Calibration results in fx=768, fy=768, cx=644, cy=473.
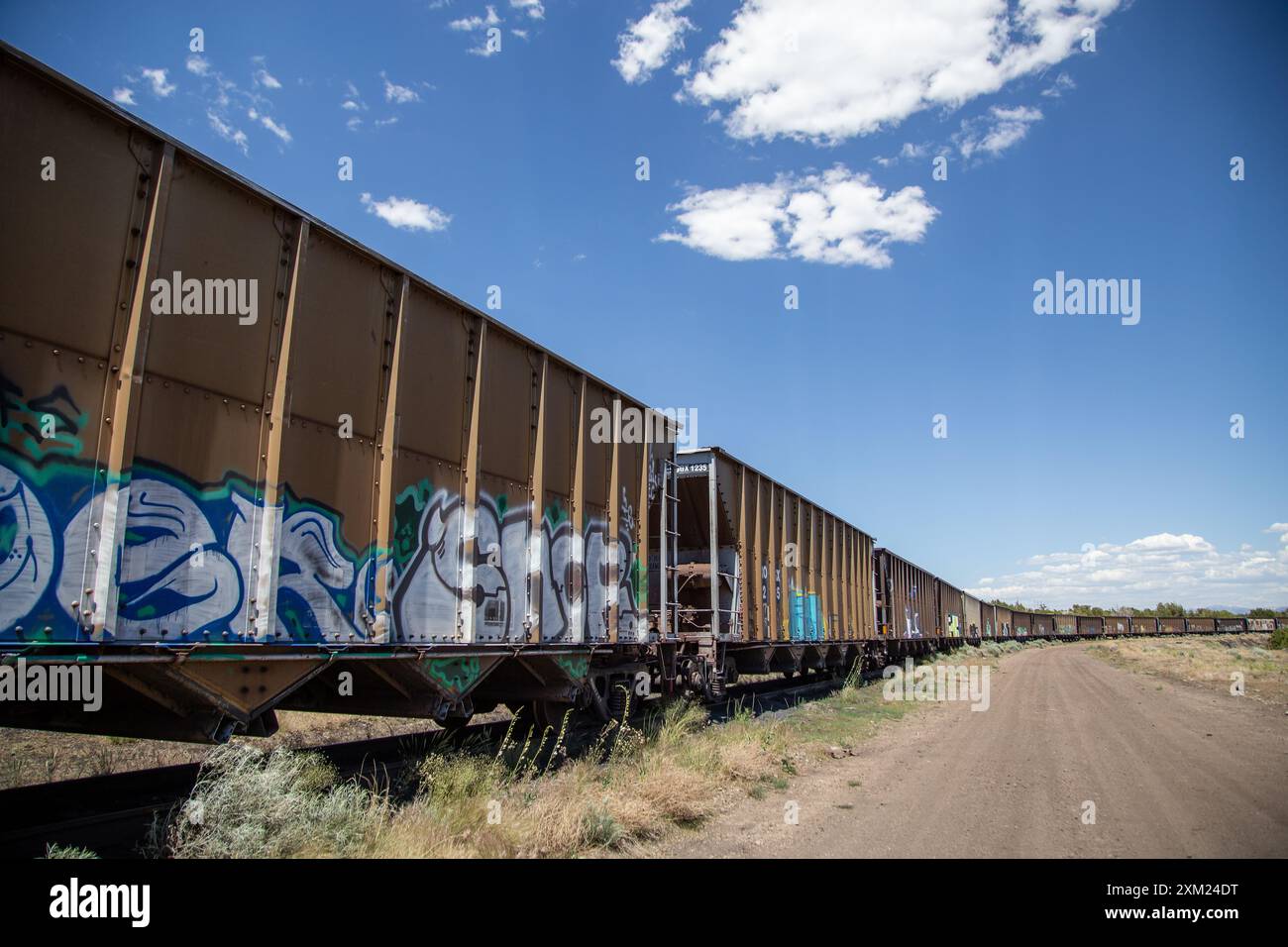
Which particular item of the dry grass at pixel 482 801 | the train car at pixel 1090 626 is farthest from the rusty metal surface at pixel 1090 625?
the dry grass at pixel 482 801

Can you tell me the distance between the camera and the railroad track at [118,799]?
18.6 feet

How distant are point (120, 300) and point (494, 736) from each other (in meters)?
8.08

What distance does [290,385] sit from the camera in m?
5.81

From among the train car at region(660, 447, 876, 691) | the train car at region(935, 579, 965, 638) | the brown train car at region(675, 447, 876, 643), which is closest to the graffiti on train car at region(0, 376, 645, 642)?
the train car at region(660, 447, 876, 691)

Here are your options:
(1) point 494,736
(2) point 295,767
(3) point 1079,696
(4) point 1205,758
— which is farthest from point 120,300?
Result: (3) point 1079,696

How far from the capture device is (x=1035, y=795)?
25.7 ft

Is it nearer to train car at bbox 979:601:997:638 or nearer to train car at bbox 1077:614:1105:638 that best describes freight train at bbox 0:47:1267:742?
train car at bbox 979:601:997:638

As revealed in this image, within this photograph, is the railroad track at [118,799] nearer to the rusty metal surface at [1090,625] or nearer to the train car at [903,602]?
the train car at [903,602]

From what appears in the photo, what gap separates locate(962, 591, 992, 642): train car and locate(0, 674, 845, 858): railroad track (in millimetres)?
40098

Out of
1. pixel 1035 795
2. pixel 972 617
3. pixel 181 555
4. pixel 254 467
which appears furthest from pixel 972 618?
pixel 181 555

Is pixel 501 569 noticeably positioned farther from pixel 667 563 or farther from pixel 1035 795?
pixel 1035 795

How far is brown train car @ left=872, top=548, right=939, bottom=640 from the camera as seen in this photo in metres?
26.7

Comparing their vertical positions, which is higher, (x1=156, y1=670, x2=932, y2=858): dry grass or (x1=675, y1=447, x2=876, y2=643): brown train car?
(x1=675, y1=447, x2=876, y2=643): brown train car

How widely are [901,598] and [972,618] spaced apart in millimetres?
23134
